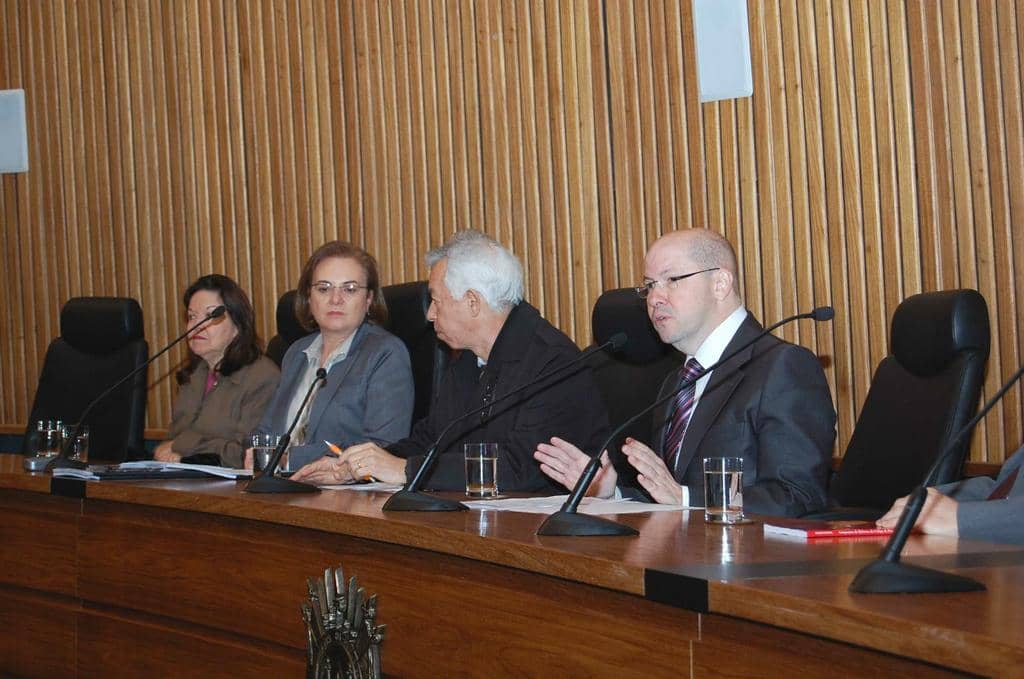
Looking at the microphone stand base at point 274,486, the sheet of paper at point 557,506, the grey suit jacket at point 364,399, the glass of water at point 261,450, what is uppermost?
the grey suit jacket at point 364,399

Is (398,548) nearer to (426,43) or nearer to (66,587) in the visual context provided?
(66,587)

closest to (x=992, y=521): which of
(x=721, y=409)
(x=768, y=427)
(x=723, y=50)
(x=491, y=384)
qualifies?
(x=768, y=427)

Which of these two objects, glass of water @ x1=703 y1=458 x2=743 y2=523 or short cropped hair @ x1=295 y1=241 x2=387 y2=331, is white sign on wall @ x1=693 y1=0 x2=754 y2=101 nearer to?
short cropped hair @ x1=295 y1=241 x2=387 y2=331

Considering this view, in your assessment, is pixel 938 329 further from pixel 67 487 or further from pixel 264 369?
pixel 264 369

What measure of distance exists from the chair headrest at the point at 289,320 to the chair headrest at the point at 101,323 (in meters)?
0.76

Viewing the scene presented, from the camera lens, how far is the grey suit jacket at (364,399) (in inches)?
168

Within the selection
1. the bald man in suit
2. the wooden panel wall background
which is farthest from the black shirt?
the wooden panel wall background

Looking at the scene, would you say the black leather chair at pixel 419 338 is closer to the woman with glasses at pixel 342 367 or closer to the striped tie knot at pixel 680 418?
the woman with glasses at pixel 342 367

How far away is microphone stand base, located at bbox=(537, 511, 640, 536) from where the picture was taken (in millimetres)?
2328

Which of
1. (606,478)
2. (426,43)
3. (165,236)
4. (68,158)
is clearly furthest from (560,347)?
(68,158)

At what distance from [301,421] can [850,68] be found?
2.23m

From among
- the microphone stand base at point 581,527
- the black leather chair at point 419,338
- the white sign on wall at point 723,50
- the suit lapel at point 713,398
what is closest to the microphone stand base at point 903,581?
the microphone stand base at point 581,527

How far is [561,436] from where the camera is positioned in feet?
12.0

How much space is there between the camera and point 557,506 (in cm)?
290
